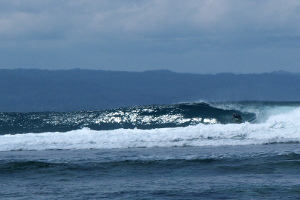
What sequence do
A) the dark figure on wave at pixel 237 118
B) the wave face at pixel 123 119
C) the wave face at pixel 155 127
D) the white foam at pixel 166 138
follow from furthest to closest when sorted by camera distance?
the wave face at pixel 123 119 → the dark figure on wave at pixel 237 118 → the wave face at pixel 155 127 → the white foam at pixel 166 138

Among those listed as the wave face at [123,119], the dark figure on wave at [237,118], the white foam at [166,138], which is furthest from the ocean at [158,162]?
the dark figure on wave at [237,118]

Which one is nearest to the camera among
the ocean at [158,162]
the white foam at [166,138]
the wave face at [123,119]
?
the ocean at [158,162]

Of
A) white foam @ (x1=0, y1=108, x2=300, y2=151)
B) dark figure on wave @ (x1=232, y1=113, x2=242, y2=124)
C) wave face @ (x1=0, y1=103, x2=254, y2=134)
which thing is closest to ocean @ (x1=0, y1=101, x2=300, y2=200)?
white foam @ (x1=0, y1=108, x2=300, y2=151)

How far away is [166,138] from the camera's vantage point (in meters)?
24.8

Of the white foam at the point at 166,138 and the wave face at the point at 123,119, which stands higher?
the wave face at the point at 123,119

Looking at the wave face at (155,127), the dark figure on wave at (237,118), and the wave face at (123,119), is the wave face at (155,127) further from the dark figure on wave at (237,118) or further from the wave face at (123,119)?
the dark figure on wave at (237,118)

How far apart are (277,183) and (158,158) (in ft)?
17.3

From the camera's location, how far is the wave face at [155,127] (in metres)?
24.2

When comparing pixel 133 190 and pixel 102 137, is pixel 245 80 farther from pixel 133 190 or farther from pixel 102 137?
pixel 133 190

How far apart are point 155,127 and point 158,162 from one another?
14895 mm

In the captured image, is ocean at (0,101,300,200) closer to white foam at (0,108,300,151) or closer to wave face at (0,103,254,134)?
white foam at (0,108,300,151)

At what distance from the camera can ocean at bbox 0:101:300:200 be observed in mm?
13938

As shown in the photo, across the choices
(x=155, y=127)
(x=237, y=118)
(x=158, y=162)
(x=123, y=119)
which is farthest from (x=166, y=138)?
(x=123, y=119)

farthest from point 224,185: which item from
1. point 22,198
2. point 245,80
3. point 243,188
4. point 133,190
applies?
point 245,80
